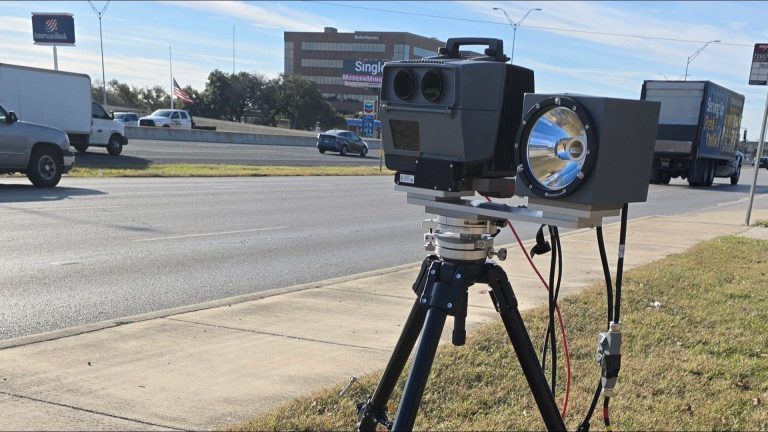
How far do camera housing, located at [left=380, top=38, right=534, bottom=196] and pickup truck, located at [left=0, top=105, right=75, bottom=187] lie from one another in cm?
1275

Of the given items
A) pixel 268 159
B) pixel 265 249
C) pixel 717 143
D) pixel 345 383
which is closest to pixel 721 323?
pixel 345 383

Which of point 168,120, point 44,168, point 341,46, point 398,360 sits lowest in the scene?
point 44,168

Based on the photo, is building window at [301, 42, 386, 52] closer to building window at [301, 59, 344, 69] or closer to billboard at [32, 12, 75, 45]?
building window at [301, 59, 344, 69]

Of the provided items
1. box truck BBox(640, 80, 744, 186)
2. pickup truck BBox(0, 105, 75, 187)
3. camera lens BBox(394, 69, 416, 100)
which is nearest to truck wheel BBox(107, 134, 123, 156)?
pickup truck BBox(0, 105, 75, 187)

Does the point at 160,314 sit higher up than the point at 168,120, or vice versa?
the point at 168,120

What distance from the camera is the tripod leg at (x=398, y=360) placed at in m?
2.14

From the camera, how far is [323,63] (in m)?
115

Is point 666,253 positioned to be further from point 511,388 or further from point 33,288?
point 33,288

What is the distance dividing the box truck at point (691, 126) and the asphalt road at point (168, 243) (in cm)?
976

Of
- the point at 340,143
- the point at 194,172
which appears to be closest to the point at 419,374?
the point at 194,172

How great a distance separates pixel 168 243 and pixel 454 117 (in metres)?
7.17

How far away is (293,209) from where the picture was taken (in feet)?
40.8

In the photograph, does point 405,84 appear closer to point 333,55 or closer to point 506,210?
point 506,210

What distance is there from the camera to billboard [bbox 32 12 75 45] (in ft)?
146
